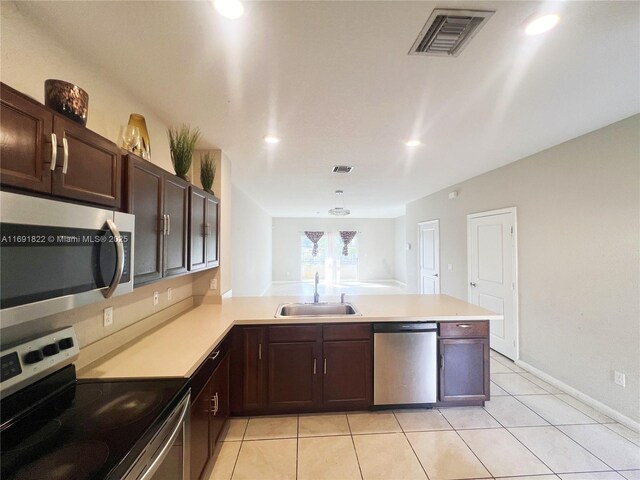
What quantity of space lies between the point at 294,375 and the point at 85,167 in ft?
6.90

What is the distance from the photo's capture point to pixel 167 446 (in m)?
1.16

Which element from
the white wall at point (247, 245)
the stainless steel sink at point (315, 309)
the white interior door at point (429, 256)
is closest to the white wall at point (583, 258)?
the white interior door at point (429, 256)

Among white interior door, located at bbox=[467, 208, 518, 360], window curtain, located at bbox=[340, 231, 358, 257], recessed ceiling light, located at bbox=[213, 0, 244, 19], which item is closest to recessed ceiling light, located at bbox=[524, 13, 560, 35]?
recessed ceiling light, located at bbox=[213, 0, 244, 19]

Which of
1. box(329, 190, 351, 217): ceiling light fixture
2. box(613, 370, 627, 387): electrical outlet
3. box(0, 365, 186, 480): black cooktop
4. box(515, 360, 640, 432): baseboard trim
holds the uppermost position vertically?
box(329, 190, 351, 217): ceiling light fixture

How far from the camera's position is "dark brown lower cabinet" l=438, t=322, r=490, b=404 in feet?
8.27

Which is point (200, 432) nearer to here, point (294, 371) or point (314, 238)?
point (294, 371)

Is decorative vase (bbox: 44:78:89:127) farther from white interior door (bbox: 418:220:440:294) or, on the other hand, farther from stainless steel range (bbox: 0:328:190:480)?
white interior door (bbox: 418:220:440:294)

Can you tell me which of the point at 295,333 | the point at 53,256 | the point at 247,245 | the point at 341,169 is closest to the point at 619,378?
the point at 295,333

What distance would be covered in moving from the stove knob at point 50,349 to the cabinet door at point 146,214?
1.31 feet

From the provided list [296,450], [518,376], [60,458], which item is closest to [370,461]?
[296,450]

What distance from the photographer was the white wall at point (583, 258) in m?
2.38

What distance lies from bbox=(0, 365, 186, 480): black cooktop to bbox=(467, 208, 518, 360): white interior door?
3.97 m

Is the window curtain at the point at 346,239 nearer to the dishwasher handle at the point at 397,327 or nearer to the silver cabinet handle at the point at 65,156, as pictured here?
the dishwasher handle at the point at 397,327

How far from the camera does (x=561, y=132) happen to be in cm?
266
